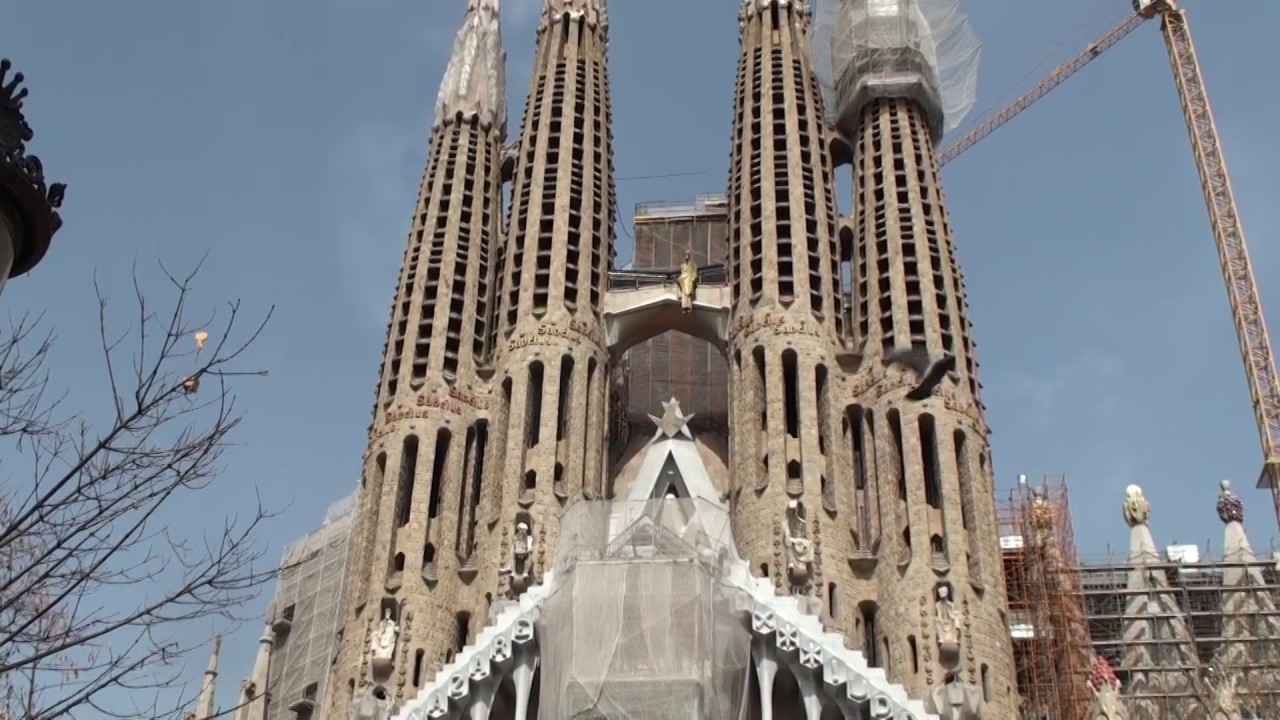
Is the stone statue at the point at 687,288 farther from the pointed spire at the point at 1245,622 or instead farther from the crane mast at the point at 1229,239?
the crane mast at the point at 1229,239

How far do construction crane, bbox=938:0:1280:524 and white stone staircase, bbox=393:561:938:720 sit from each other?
2863cm

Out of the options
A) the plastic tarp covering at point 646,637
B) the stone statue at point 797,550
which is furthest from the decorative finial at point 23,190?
the stone statue at point 797,550

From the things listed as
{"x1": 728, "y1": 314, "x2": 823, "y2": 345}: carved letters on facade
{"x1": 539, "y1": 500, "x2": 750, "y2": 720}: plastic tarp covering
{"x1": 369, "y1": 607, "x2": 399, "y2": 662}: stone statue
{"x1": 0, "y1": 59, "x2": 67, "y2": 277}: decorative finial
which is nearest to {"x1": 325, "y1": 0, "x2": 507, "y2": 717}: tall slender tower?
{"x1": 369, "y1": 607, "x2": 399, "y2": 662}: stone statue

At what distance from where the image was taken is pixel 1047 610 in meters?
37.6

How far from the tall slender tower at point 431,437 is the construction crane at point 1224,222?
25376 millimetres

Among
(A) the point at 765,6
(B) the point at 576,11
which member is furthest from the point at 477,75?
(A) the point at 765,6

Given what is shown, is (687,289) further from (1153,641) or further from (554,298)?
(1153,641)

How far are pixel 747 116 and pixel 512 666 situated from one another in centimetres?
1961

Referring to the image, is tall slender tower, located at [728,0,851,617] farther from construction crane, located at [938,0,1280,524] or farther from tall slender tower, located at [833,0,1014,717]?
construction crane, located at [938,0,1280,524]

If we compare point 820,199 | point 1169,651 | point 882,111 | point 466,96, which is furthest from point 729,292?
point 1169,651

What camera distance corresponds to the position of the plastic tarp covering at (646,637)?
22328 mm

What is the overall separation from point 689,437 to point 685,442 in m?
0.46

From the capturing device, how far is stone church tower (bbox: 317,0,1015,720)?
2297 centimetres

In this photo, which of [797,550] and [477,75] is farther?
[477,75]
